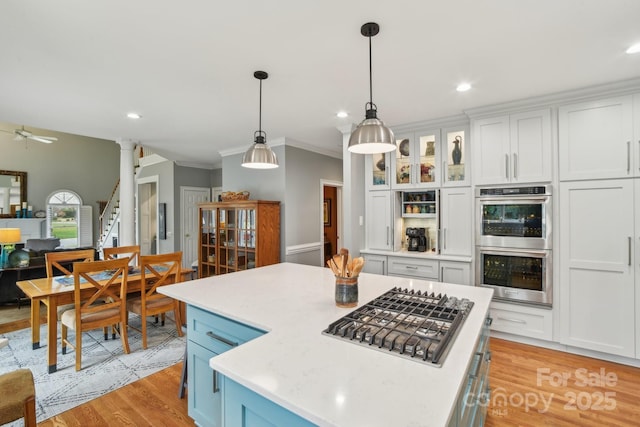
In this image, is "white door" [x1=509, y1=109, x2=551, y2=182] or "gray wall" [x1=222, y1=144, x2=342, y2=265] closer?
"white door" [x1=509, y1=109, x2=551, y2=182]

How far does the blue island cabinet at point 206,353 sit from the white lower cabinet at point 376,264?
256cm

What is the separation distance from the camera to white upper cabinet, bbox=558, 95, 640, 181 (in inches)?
103

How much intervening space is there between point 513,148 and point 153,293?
4.14 m

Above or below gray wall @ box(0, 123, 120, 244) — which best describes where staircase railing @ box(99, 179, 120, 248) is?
below

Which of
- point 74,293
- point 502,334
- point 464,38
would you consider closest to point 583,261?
point 502,334

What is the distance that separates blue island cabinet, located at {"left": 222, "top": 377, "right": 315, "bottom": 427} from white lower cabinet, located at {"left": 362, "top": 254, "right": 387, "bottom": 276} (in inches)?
116

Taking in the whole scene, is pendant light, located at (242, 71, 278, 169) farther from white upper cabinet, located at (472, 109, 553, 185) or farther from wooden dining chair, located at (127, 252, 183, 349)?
white upper cabinet, located at (472, 109, 553, 185)

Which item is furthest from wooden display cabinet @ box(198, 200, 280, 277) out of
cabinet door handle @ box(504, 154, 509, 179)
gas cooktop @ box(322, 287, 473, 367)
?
cabinet door handle @ box(504, 154, 509, 179)

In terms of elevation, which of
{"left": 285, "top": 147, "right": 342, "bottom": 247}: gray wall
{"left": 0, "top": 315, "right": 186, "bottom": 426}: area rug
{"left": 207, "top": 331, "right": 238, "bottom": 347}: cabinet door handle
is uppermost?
{"left": 285, "top": 147, "right": 342, "bottom": 247}: gray wall

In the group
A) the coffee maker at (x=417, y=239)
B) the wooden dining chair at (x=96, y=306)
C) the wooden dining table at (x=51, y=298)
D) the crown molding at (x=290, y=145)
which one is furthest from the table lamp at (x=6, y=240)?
the coffee maker at (x=417, y=239)

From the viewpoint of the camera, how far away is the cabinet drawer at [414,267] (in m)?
3.48

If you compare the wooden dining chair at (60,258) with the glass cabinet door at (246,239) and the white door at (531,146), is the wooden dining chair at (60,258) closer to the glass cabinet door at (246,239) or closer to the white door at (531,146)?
the glass cabinet door at (246,239)

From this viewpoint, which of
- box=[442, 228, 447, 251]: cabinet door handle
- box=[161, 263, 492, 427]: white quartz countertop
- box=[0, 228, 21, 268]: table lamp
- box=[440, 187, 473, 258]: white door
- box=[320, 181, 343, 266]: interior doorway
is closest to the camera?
box=[161, 263, 492, 427]: white quartz countertop

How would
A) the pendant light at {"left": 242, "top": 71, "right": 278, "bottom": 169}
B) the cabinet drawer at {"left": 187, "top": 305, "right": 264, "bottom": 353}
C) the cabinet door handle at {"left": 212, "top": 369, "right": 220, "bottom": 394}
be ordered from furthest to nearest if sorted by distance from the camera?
the pendant light at {"left": 242, "top": 71, "right": 278, "bottom": 169} < the cabinet door handle at {"left": 212, "top": 369, "right": 220, "bottom": 394} < the cabinet drawer at {"left": 187, "top": 305, "right": 264, "bottom": 353}
